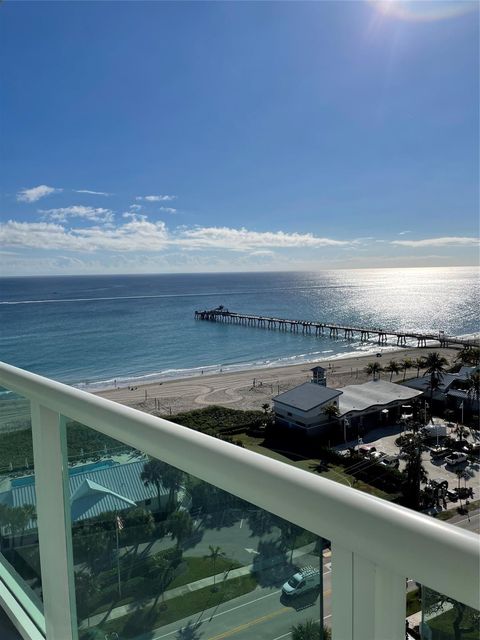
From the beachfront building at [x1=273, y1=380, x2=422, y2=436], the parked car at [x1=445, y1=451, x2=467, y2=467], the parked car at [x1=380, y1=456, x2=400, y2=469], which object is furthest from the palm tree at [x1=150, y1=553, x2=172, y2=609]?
the beachfront building at [x1=273, y1=380, x2=422, y2=436]

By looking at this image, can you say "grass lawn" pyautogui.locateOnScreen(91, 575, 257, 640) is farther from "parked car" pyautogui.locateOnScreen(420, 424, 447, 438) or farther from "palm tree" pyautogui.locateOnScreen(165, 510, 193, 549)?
"parked car" pyautogui.locateOnScreen(420, 424, 447, 438)

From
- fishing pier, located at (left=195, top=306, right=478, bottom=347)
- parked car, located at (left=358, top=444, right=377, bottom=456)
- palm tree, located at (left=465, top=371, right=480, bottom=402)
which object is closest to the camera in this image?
parked car, located at (left=358, top=444, right=377, bottom=456)

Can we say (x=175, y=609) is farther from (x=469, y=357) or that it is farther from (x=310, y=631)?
(x=469, y=357)

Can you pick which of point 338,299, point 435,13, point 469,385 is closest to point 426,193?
point 338,299

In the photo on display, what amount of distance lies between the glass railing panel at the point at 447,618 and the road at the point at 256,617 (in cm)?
12

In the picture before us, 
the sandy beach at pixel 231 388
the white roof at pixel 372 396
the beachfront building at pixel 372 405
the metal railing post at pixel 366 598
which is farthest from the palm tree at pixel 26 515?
the sandy beach at pixel 231 388

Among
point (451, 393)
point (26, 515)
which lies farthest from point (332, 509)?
point (451, 393)

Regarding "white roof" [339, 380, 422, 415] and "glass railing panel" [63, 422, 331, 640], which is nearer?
"glass railing panel" [63, 422, 331, 640]

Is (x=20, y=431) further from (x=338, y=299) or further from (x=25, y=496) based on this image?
(x=338, y=299)

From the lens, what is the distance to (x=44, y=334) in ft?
128

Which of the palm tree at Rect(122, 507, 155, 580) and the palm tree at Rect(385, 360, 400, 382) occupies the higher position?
the palm tree at Rect(122, 507, 155, 580)

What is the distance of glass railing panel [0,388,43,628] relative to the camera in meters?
1.14

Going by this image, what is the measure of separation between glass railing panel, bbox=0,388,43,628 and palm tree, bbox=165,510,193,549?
1.71 ft

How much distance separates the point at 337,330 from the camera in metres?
43.7
